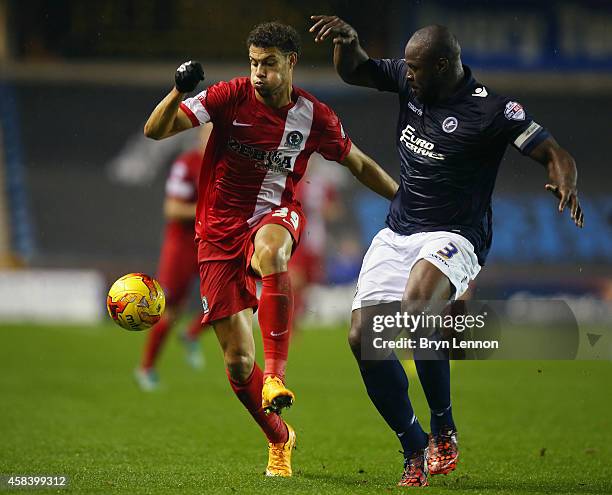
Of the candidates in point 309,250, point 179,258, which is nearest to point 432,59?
point 179,258

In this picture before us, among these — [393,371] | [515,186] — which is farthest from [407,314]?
[515,186]

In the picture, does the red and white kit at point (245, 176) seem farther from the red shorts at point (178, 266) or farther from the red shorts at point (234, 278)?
the red shorts at point (178, 266)

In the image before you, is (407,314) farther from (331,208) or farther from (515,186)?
(515,186)

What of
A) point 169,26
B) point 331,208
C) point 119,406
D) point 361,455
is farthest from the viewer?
point 169,26

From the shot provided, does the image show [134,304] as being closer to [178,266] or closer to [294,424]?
[294,424]

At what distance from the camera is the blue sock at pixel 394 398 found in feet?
18.8

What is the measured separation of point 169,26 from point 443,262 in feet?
47.5

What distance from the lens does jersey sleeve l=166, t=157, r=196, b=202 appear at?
34.0ft

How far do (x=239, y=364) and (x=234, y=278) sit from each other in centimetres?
49

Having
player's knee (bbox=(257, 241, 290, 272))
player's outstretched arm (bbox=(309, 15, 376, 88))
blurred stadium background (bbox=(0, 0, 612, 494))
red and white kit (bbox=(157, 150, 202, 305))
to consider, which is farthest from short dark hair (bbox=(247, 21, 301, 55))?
red and white kit (bbox=(157, 150, 202, 305))

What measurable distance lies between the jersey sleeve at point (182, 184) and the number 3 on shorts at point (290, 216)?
428cm

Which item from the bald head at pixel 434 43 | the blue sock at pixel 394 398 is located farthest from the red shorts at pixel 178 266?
the bald head at pixel 434 43

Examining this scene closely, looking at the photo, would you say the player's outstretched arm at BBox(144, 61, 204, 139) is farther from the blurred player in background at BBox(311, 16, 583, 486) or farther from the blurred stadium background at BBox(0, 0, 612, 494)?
the blurred stadium background at BBox(0, 0, 612, 494)

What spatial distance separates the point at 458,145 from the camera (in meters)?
5.84
